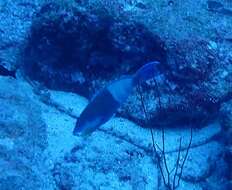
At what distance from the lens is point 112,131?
4.16 metres

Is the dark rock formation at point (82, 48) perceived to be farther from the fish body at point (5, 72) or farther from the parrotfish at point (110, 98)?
the parrotfish at point (110, 98)

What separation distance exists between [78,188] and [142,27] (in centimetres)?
186

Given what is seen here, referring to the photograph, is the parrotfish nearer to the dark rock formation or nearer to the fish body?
the dark rock formation

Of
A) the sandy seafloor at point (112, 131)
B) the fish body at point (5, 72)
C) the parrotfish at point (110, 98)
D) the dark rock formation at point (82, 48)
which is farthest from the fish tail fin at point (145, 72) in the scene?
the fish body at point (5, 72)

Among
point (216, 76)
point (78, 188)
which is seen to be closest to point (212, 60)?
point (216, 76)

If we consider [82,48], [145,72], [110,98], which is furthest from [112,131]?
[145,72]

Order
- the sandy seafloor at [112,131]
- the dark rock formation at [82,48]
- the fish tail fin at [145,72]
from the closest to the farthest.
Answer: the fish tail fin at [145,72]
the sandy seafloor at [112,131]
the dark rock formation at [82,48]

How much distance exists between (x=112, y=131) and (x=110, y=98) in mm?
1382

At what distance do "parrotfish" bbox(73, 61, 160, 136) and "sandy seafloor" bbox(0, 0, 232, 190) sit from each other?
0.65m

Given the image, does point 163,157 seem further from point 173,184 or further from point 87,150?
point 87,150

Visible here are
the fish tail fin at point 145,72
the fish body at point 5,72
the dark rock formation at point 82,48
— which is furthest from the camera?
the fish body at point 5,72

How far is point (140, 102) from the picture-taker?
4.20 m

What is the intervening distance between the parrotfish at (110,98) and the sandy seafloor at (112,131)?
650 millimetres

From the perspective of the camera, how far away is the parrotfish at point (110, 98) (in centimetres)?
276
